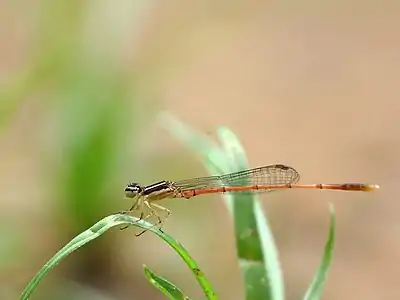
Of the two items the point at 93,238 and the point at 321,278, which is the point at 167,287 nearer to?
the point at 93,238

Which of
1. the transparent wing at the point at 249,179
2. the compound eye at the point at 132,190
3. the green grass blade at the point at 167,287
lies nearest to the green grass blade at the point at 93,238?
the green grass blade at the point at 167,287

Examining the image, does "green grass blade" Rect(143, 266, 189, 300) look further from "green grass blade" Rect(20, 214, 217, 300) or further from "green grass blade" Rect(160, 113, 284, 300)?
"green grass blade" Rect(160, 113, 284, 300)

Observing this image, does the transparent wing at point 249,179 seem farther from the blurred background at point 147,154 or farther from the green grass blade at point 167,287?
the blurred background at point 147,154

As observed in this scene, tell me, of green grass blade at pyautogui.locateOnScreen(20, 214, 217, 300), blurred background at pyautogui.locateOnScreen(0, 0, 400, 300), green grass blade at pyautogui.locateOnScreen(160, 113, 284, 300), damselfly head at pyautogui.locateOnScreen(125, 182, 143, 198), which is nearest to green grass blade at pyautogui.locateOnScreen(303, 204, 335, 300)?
green grass blade at pyautogui.locateOnScreen(160, 113, 284, 300)

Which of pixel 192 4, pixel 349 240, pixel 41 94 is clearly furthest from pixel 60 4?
pixel 192 4

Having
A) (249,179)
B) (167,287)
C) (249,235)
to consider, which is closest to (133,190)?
(249,179)

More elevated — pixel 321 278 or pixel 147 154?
pixel 147 154

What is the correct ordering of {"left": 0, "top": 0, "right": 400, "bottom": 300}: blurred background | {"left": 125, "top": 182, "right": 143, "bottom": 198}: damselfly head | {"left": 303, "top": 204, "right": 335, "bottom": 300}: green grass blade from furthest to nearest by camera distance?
{"left": 0, "top": 0, "right": 400, "bottom": 300}: blurred background < {"left": 125, "top": 182, "right": 143, "bottom": 198}: damselfly head < {"left": 303, "top": 204, "right": 335, "bottom": 300}: green grass blade

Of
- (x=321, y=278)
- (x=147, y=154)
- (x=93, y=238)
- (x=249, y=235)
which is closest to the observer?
(x=93, y=238)
